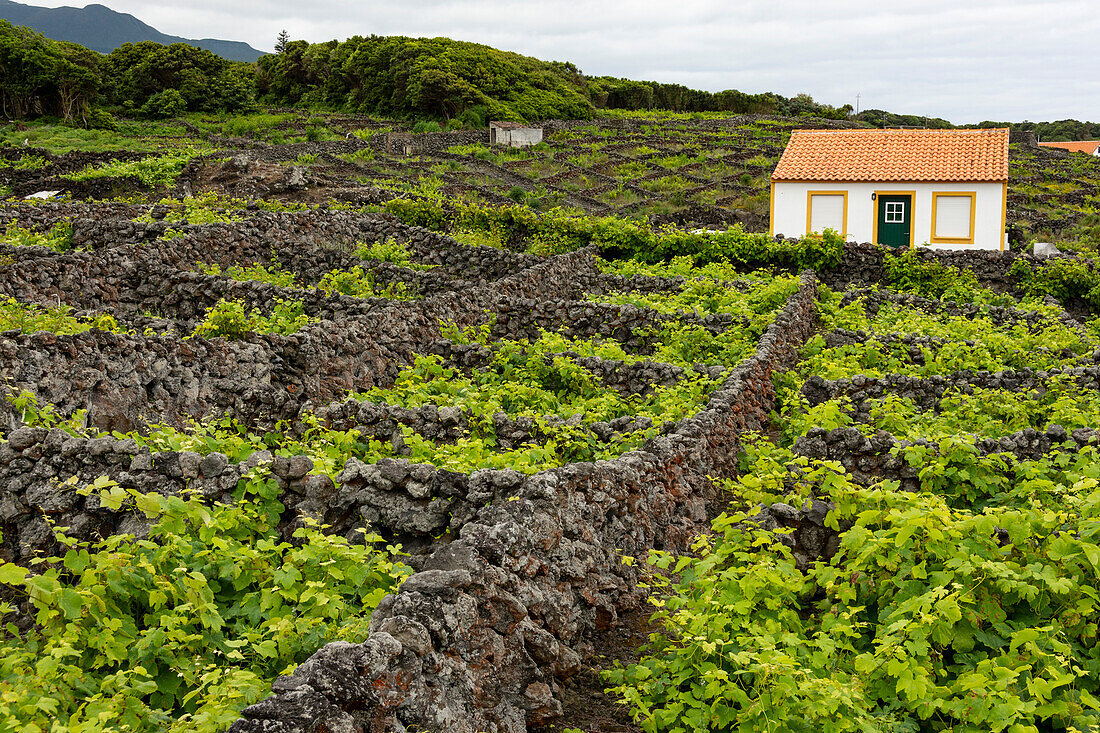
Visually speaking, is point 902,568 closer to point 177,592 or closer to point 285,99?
point 177,592

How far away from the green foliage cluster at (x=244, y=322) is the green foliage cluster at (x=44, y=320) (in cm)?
117

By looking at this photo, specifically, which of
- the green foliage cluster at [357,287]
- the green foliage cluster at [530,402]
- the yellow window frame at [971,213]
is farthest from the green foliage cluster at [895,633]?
the yellow window frame at [971,213]

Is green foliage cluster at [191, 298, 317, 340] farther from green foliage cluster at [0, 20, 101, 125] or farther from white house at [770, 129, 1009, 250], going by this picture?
green foliage cluster at [0, 20, 101, 125]

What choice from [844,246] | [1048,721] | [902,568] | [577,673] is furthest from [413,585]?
[844,246]

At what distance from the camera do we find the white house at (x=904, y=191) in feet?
84.3

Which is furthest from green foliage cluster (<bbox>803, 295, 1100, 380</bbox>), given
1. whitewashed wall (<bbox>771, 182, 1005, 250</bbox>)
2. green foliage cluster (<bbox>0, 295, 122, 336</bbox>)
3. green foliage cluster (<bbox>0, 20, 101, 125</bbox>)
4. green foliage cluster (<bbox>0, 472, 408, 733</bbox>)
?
green foliage cluster (<bbox>0, 20, 101, 125</bbox>)

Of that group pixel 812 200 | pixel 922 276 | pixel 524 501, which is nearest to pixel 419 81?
pixel 812 200

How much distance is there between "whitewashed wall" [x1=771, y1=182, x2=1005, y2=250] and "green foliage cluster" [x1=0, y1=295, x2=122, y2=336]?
20.1 meters

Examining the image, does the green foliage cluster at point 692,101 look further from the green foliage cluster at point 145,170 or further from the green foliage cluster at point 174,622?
the green foliage cluster at point 174,622

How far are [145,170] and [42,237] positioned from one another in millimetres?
14403

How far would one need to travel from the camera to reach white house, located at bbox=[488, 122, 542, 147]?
50156mm

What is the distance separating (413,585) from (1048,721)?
3.72 metres

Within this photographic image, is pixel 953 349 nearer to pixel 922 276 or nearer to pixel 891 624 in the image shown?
pixel 922 276

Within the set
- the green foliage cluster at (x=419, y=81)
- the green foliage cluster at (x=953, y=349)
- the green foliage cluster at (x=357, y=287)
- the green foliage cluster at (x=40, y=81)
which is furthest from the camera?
the green foliage cluster at (x=419, y=81)
